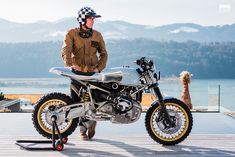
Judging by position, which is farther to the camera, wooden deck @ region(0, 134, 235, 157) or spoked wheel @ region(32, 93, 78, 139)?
spoked wheel @ region(32, 93, 78, 139)

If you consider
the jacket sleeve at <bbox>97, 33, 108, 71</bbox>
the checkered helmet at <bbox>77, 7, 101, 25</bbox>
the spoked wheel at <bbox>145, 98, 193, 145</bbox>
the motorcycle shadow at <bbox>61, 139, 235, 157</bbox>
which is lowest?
the motorcycle shadow at <bbox>61, 139, 235, 157</bbox>

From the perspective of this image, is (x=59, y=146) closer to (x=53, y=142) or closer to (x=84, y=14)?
(x=53, y=142)

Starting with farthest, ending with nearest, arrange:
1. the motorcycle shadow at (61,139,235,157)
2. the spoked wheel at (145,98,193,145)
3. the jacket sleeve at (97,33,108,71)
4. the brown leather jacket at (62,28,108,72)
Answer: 1. the jacket sleeve at (97,33,108,71)
2. the brown leather jacket at (62,28,108,72)
3. the spoked wheel at (145,98,193,145)
4. the motorcycle shadow at (61,139,235,157)

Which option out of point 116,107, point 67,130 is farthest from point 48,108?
point 116,107

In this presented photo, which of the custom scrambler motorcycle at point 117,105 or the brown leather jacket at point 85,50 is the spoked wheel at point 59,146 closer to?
the custom scrambler motorcycle at point 117,105

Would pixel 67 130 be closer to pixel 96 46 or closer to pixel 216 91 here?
pixel 96 46

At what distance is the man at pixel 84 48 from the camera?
19.0 feet

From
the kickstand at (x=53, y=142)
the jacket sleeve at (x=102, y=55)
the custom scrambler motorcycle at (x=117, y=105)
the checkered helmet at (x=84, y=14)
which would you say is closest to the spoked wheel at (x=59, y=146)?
the kickstand at (x=53, y=142)

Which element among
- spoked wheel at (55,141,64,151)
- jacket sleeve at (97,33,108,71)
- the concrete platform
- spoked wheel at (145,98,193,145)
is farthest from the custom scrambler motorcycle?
jacket sleeve at (97,33,108,71)

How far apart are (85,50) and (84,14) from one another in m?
0.40

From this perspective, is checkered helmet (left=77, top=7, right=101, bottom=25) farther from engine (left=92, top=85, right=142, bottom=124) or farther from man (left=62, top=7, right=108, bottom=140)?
engine (left=92, top=85, right=142, bottom=124)

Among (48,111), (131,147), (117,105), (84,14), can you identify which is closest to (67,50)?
(84,14)

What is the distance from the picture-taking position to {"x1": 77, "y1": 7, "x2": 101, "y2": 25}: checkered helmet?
5750 millimetres

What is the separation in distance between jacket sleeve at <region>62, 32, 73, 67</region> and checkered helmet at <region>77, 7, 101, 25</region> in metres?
0.21
